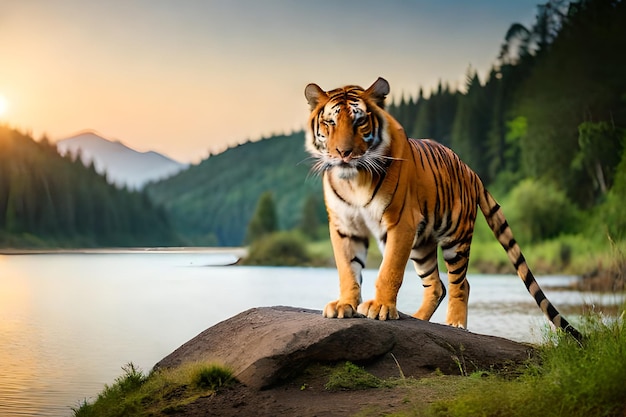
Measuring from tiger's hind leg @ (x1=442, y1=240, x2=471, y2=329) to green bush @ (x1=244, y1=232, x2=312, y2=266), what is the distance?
7.91m

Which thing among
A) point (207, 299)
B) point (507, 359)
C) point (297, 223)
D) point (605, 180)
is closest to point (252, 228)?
point (297, 223)

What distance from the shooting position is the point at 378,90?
4539mm

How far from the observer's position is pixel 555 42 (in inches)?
726

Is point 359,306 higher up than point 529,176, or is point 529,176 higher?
point 529,176

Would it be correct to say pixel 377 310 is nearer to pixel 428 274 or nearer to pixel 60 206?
pixel 428 274

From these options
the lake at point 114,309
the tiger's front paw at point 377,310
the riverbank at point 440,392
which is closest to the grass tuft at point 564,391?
the riverbank at point 440,392

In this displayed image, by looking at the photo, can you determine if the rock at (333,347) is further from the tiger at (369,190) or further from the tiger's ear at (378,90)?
the tiger's ear at (378,90)

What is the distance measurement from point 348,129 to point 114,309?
554 cm

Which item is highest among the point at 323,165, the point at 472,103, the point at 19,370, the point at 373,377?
the point at 472,103

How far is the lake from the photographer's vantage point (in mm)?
6664

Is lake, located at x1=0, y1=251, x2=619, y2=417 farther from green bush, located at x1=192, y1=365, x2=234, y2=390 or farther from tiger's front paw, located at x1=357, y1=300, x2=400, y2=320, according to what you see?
green bush, located at x1=192, y1=365, x2=234, y2=390

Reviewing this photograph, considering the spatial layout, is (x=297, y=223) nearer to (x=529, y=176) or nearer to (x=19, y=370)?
(x=529, y=176)

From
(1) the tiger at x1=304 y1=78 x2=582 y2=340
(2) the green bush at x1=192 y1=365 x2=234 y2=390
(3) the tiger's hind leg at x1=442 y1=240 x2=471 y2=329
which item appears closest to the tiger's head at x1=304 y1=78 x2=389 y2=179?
(1) the tiger at x1=304 y1=78 x2=582 y2=340

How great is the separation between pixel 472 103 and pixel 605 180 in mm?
4845
